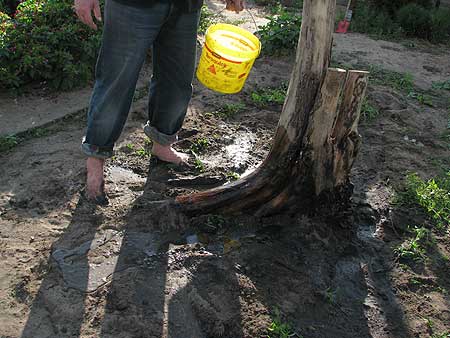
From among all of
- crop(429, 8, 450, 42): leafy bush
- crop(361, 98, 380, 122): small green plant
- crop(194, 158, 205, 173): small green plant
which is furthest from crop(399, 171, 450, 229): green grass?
crop(429, 8, 450, 42): leafy bush

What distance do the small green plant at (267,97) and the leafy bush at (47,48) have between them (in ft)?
4.73

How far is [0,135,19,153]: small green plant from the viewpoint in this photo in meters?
3.33

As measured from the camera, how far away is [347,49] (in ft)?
20.0

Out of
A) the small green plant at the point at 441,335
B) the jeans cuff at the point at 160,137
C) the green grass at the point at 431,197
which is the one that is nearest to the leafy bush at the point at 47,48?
the jeans cuff at the point at 160,137

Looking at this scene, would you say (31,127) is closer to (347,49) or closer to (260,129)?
(260,129)

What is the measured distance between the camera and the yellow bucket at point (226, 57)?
112 inches

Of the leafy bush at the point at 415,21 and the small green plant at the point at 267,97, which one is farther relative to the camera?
the leafy bush at the point at 415,21

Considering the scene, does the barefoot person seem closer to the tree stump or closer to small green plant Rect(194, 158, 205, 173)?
small green plant Rect(194, 158, 205, 173)

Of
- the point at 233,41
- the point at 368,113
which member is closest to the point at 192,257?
the point at 233,41

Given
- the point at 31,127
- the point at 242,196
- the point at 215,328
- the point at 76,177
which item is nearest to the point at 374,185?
the point at 242,196

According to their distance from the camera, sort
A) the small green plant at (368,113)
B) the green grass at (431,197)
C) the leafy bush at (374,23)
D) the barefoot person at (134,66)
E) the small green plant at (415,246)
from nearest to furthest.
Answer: the barefoot person at (134,66), the small green plant at (415,246), the green grass at (431,197), the small green plant at (368,113), the leafy bush at (374,23)

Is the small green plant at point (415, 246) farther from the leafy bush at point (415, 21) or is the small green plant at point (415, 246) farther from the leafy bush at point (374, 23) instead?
the leafy bush at point (415, 21)

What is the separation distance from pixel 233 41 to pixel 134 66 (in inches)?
29.2

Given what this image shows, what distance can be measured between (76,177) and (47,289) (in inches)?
36.6
